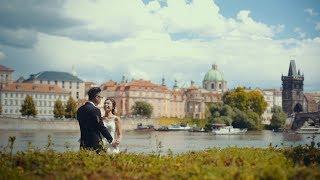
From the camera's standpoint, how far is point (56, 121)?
100 m

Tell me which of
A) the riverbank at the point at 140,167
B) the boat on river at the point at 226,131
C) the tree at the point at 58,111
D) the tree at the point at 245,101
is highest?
the tree at the point at 245,101

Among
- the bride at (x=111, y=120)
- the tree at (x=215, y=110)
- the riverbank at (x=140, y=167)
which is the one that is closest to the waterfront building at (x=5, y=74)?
the tree at (x=215, y=110)

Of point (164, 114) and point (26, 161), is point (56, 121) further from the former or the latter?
point (26, 161)

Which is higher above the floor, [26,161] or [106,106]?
[106,106]

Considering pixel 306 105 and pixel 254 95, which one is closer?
pixel 254 95

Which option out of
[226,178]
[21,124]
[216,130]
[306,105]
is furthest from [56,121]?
[306,105]

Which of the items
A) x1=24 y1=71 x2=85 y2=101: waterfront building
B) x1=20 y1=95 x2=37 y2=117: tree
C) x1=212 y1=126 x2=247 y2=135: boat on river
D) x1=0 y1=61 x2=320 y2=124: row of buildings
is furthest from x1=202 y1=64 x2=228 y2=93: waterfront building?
x1=212 y1=126 x2=247 y2=135: boat on river

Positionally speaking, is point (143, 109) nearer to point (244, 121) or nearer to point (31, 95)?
point (31, 95)

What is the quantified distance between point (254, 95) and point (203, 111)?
2287 inches

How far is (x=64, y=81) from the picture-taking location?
158 m

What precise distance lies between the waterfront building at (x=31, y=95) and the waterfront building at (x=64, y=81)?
1566cm

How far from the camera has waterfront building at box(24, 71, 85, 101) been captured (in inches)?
6171

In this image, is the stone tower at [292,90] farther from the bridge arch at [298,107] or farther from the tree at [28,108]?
the tree at [28,108]

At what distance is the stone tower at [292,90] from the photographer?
570 ft
